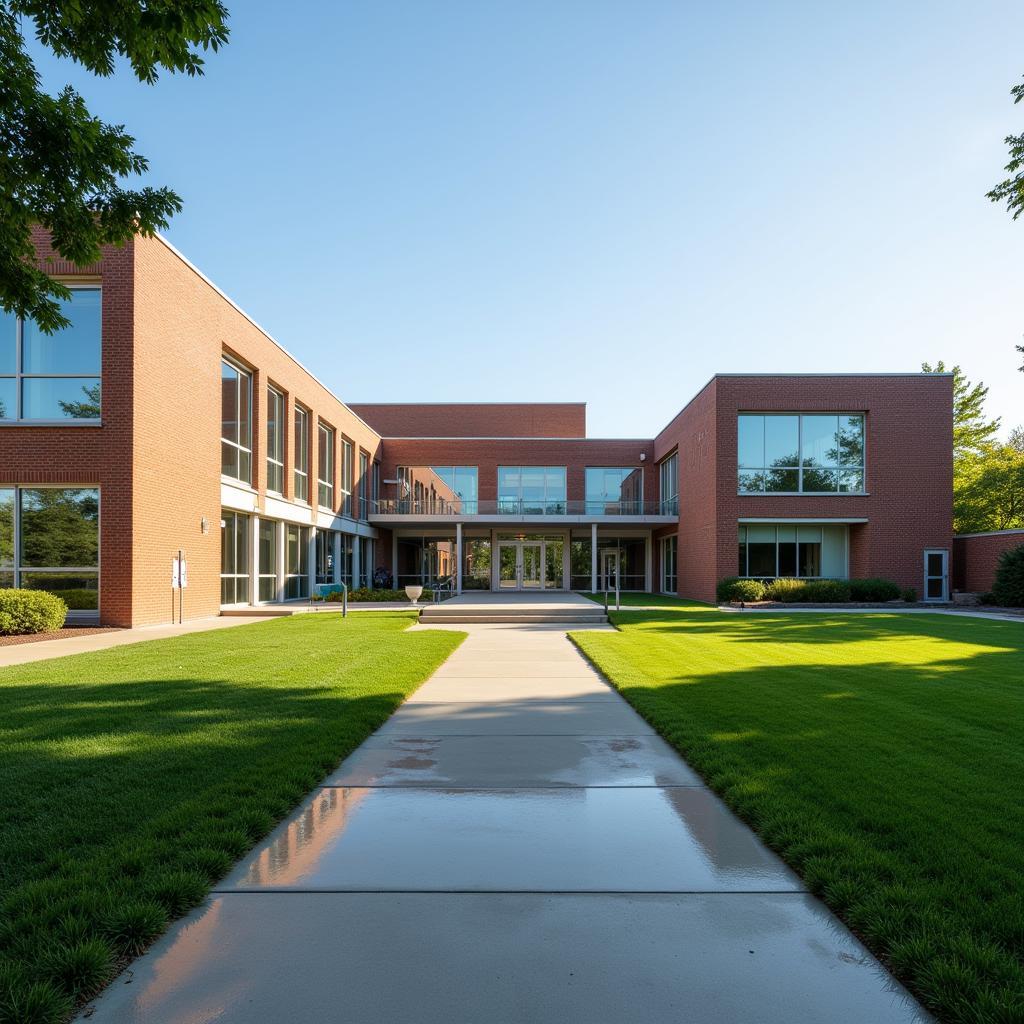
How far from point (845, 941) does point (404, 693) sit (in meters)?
5.81

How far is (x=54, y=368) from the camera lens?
1606 cm

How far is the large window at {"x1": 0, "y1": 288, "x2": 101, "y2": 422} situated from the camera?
1597 cm

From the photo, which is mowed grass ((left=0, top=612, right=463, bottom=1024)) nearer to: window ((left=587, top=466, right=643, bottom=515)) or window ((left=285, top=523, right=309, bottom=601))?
window ((left=285, top=523, right=309, bottom=601))

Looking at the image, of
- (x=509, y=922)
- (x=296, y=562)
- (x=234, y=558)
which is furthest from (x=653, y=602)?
(x=509, y=922)

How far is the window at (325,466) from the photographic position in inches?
1144

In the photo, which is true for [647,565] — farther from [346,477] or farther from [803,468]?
[346,477]

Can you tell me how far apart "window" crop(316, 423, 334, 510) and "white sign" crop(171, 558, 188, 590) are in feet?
37.2

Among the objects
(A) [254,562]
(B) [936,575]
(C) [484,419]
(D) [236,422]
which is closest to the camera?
(D) [236,422]

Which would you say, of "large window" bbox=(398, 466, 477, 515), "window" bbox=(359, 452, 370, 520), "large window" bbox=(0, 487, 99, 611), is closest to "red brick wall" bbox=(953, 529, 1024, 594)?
"large window" bbox=(398, 466, 477, 515)

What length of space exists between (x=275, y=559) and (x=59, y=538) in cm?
899

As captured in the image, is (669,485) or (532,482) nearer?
(669,485)

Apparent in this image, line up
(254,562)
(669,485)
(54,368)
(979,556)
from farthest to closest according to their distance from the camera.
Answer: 1. (669,485)
2. (979,556)
3. (254,562)
4. (54,368)

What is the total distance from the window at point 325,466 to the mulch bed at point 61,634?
13363 mm

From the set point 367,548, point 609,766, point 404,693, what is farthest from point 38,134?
point 367,548
